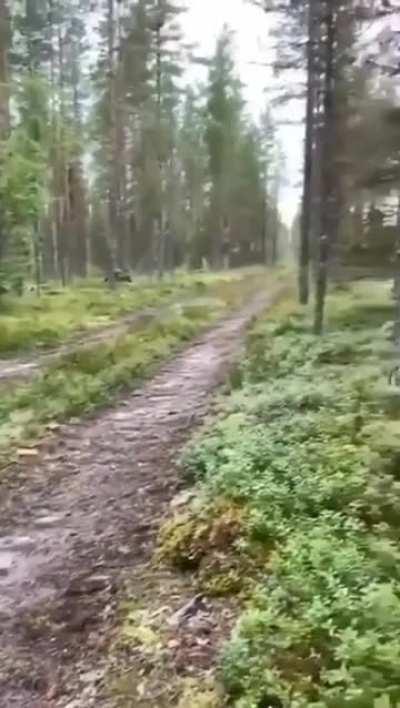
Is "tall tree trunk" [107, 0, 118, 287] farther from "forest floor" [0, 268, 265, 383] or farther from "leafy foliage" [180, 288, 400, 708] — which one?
"leafy foliage" [180, 288, 400, 708]

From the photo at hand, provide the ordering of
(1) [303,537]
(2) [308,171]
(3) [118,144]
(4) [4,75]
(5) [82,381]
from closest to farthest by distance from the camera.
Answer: (1) [303,537], (5) [82,381], (4) [4,75], (2) [308,171], (3) [118,144]

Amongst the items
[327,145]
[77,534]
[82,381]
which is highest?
[327,145]

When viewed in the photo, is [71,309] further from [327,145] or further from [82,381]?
[82,381]

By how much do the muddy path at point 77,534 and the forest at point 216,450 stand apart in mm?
28

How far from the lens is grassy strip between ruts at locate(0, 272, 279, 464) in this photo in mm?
12016

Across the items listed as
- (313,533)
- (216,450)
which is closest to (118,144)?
(216,450)

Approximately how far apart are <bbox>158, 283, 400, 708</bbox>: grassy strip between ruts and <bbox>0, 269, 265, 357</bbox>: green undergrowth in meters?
9.38

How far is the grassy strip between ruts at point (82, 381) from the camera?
39.4ft

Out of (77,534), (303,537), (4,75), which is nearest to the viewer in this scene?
(303,537)

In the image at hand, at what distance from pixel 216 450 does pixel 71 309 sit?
17.9 m

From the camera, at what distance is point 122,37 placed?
37562mm

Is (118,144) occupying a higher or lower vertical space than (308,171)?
higher

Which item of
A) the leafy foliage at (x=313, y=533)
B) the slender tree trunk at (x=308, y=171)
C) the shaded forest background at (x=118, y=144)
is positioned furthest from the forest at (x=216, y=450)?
the shaded forest background at (x=118, y=144)

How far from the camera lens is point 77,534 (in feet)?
25.3
